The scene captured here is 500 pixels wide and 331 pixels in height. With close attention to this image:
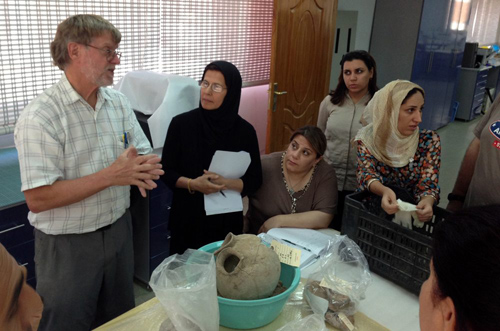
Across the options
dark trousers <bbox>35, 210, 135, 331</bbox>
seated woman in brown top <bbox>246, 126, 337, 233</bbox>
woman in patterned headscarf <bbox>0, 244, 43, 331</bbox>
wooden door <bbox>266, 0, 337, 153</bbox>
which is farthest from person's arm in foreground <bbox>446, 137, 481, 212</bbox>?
wooden door <bbox>266, 0, 337, 153</bbox>

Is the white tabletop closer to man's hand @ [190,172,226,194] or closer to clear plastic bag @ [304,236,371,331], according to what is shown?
clear plastic bag @ [304,236,371,331]

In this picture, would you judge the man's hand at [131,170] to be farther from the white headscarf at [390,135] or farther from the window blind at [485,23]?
the window blind at [485,23]

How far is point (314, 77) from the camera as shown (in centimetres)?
418

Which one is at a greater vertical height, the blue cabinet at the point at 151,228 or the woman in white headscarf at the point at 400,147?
the woman in white headscarf at the point at 400,147

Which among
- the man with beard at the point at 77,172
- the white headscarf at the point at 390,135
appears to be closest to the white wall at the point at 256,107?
the white headscarf at the point at 390,135

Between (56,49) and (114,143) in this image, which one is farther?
(114,143)

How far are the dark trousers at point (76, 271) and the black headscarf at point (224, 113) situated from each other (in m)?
0.55

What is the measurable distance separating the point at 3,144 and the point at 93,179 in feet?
4.73

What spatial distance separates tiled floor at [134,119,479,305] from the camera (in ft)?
15.2

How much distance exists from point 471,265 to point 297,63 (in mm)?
3397

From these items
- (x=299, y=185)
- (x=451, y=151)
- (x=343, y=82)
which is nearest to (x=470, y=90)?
(x=451, y=151)

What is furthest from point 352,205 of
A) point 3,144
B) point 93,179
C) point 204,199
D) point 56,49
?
point 3,144

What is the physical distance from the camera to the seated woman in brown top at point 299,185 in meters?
2.04

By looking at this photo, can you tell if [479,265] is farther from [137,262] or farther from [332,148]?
[137,262]
